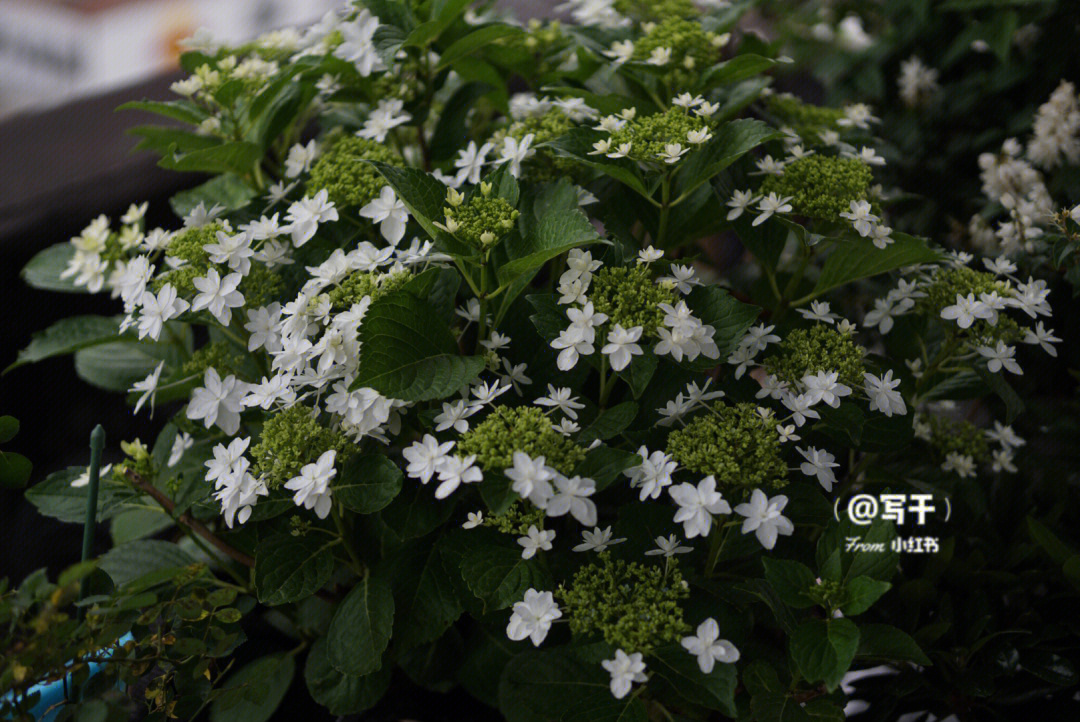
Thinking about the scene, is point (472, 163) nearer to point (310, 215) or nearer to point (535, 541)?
point (310, 215)

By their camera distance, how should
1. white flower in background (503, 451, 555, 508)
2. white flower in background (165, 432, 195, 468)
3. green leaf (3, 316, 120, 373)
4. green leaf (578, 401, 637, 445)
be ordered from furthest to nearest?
green leaf (3, 316, 120, 373) → white flower in background (165, 432, 195, 468) → green leaf (578, 401, 637, 445) → white flower in background (503, 451, 555, 508)

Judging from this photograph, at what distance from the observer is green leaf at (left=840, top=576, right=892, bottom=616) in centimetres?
61

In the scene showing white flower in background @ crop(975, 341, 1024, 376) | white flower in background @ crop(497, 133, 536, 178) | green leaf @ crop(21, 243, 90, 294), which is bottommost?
white flower in background @ crop(975, 341, 1024, 376)

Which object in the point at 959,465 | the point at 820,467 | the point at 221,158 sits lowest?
the point at 959,465

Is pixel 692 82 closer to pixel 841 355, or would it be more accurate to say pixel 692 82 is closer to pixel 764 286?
pixel 764 286

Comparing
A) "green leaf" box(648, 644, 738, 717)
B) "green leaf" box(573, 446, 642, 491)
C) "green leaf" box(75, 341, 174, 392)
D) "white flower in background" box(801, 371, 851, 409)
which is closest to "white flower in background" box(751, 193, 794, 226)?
"white flower in background" box(801, 371, 851, 409)

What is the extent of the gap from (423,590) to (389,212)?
335 mm

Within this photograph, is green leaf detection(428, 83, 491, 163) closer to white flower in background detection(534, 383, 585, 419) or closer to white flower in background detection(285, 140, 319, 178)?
white flower in background detection(285, 140, 319, 178)

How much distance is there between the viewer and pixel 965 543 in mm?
969

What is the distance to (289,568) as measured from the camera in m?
0.70

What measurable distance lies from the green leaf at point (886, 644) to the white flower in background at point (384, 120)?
2.08ft

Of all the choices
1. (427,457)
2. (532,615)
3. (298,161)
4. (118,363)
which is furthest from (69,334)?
(532,615)

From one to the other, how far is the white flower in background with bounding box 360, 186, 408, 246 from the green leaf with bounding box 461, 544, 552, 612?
11.2 inches

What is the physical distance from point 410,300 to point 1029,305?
549mm
